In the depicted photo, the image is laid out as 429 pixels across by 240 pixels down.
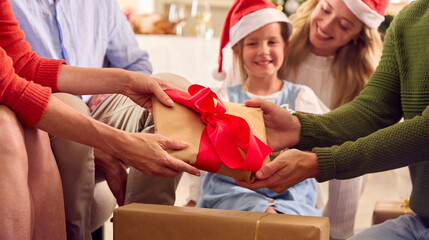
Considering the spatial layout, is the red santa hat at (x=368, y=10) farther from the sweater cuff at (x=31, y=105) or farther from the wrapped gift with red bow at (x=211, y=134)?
the sweater cuff at (x=31, y=105)

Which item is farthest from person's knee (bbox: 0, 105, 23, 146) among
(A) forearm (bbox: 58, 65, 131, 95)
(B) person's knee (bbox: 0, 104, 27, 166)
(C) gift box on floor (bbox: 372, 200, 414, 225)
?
(C) gift box on floor (bbox: 372, 200, 414, 225)

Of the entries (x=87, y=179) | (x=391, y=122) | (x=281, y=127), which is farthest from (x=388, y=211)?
(x=87, y=179)

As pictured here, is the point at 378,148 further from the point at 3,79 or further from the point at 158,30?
the point at 158,30

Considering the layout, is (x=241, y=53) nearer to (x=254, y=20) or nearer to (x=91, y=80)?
(x=254, y=20)

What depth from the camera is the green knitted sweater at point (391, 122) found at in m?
1.02

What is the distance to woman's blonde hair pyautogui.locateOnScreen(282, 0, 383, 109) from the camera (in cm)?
187

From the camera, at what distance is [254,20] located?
1730 millimetres

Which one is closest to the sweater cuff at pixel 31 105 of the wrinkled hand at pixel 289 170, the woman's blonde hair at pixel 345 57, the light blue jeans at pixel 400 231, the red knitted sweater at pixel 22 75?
the red knitted sweater at pixel 22 75

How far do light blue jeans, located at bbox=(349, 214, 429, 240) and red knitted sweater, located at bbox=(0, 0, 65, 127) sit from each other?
0.67 metres

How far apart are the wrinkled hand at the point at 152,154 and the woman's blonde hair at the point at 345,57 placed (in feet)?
3.39

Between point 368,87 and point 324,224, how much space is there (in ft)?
1.73

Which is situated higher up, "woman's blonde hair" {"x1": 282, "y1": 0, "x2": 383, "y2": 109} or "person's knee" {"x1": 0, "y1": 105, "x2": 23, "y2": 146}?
"person's knee" {"x1": 0, "y1": 105, "x2": 23, "y2": 146}

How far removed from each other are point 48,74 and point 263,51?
785mm

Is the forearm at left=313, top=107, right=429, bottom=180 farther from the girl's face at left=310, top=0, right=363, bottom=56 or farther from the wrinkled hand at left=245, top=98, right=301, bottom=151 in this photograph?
the girl's face at left=310, top=0, right=363, bottom=56
